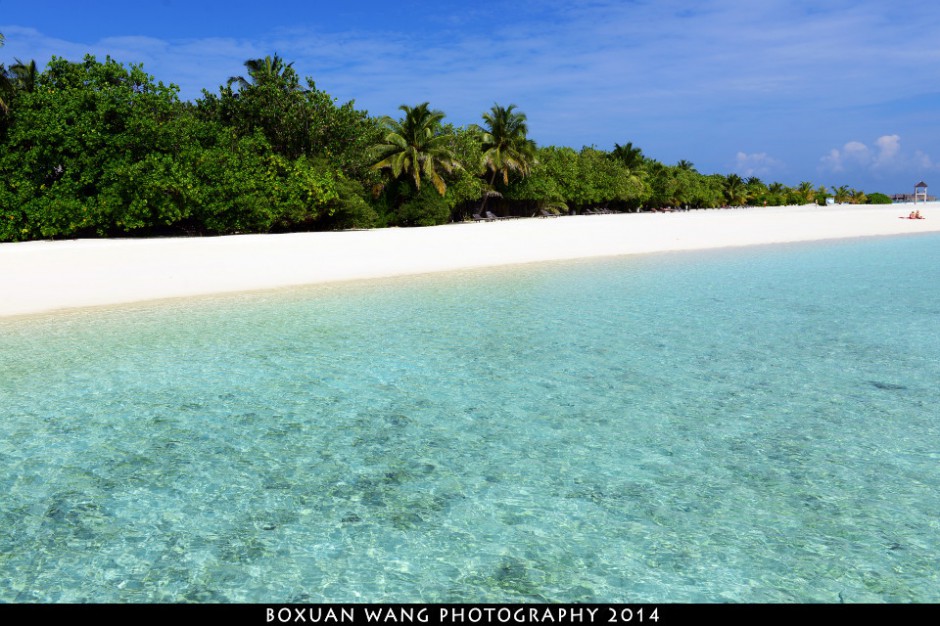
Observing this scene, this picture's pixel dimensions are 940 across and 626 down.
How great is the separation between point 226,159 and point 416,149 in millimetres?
14855

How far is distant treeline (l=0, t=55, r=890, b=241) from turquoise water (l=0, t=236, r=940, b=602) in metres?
18.4

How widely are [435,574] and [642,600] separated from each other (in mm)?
1255

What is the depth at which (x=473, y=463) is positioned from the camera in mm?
5887

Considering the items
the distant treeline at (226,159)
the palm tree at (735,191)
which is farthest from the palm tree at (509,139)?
the palm tree at (735,191)

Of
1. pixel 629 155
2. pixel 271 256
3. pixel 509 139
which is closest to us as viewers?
pixel 271 256

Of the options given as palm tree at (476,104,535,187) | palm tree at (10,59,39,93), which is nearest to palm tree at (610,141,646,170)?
palm tree at (476,104,535,187)

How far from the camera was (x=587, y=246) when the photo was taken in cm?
2867

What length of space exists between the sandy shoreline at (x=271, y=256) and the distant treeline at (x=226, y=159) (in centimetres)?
398

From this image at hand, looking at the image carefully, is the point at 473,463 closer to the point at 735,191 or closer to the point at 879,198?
the point at 735,191

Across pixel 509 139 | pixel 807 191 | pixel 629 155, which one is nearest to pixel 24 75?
pixel 509 139

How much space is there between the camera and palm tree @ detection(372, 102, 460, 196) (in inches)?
1651

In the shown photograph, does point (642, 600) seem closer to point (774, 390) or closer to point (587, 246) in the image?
→ point (774, 390)

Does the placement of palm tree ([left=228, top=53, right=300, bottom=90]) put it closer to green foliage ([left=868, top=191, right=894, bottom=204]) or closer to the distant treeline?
Result: the distant treeline

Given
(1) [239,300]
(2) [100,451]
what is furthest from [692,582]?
(1) [239,300]
